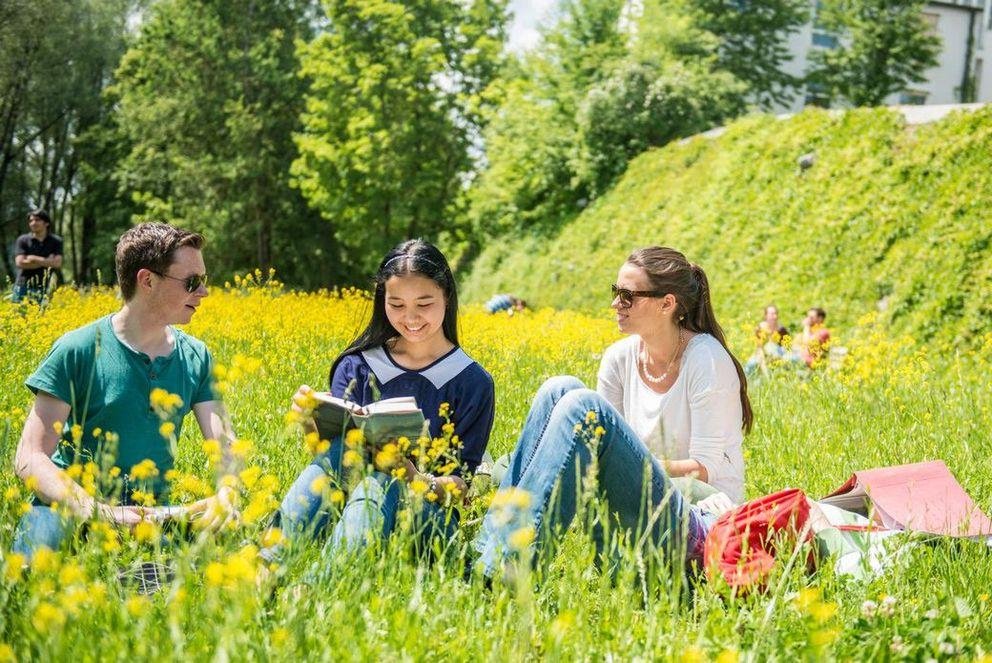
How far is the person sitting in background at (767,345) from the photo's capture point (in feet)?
26.4

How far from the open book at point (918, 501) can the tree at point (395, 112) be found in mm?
21737

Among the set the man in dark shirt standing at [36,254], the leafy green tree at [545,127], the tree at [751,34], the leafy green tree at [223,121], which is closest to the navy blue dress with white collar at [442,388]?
the man in dark shirt standing at [36,254]

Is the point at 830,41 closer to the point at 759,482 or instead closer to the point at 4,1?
the point at 4,1

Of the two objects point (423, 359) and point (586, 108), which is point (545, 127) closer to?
point (586, 108)

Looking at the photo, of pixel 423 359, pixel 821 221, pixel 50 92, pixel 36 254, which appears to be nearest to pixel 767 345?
pixel 821 221

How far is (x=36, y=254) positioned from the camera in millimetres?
9719

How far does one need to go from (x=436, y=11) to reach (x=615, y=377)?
23291 mm

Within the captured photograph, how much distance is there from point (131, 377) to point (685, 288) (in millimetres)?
2019

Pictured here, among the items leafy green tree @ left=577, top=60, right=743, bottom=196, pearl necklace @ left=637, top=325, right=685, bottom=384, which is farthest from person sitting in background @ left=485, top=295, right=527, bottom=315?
pearl necklace @ left=637, top=325, right=685, bottom=384

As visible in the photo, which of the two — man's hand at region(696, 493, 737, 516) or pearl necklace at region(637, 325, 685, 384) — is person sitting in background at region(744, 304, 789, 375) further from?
man's hand at region(696, 493, 737, 516)

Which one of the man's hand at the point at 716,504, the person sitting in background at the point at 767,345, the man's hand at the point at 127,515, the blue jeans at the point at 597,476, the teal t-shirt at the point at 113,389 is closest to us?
the man's hand at the point at 127,515

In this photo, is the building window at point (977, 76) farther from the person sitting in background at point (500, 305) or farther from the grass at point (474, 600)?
the grass at point (474, 600)

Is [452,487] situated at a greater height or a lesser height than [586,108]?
lesser

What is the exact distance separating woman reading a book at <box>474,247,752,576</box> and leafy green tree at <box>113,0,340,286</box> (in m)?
25.8
